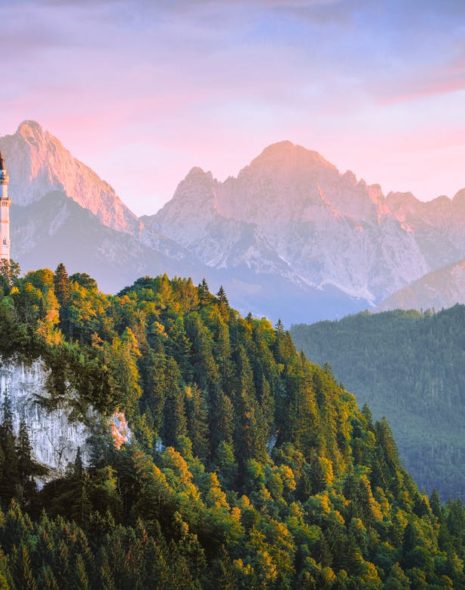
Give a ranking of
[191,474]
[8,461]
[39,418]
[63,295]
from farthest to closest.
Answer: [63,295]
[191,474]
[39,418]
[8,461]

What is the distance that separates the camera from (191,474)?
154 metres

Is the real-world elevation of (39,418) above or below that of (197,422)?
above

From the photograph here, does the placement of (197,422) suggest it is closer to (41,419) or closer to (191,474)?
(191,474)

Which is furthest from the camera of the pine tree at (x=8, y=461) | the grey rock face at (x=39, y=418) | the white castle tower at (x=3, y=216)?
the white castle tower at (x=3, y=216)

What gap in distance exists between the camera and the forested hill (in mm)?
131312

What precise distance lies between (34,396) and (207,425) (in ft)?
121

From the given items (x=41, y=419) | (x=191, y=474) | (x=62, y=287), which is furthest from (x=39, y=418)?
(x=62, y=287)

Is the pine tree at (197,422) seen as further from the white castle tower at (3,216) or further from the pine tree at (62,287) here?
the white castle tower at (3,216)

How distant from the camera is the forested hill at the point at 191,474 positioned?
431 ft

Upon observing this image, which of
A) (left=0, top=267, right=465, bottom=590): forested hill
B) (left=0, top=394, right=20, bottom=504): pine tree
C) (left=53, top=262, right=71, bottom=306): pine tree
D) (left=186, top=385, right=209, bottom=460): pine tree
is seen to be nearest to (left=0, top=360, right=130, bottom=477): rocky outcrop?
(left=0, top=394, right=20, bottom=504): pine tree

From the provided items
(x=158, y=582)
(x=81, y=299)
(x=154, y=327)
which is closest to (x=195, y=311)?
(x=154, y=327)

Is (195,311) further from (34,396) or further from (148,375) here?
(34,396)

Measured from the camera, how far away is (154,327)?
Result: 575ft

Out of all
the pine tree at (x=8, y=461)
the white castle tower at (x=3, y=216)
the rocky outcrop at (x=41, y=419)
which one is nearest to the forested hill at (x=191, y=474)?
the pine tree at (x=8, y=461)
